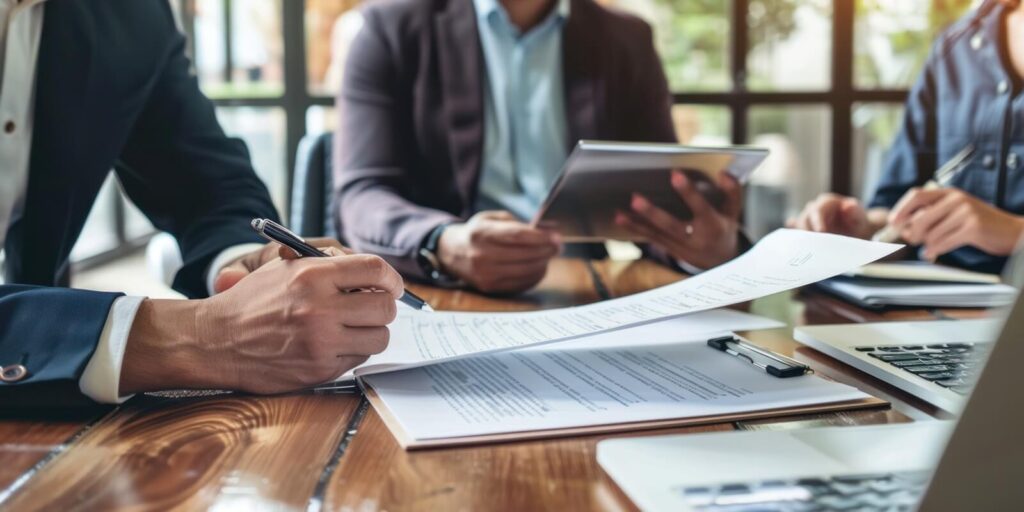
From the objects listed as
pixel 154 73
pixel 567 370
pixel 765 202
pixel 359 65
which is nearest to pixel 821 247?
pixel 567 370

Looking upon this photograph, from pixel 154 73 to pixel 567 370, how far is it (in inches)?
32.5

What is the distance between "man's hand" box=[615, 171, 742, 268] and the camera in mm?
1249

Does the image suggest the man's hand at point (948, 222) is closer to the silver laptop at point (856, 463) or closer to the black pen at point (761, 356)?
the black pen at point (761, 356)

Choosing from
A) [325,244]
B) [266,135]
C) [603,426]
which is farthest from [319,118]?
[603,426]

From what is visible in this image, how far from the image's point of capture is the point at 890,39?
340 centimetres

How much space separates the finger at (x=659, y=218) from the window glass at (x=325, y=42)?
7.27ft

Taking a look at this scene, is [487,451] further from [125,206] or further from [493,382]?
[125,206]

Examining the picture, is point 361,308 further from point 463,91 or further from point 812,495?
point 463,91

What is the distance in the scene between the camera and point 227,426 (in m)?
0.60

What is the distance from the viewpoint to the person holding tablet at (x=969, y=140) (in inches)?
51.6

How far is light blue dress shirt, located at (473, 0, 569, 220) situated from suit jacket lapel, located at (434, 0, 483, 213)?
61mm

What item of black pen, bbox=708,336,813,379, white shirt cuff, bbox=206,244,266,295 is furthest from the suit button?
black pen, bbox=708,336,813,379

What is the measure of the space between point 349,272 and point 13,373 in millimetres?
245

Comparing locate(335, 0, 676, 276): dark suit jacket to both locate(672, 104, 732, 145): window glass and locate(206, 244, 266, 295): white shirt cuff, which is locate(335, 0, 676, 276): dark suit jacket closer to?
locate(206, 244, 266, 295): white shirt cuff
